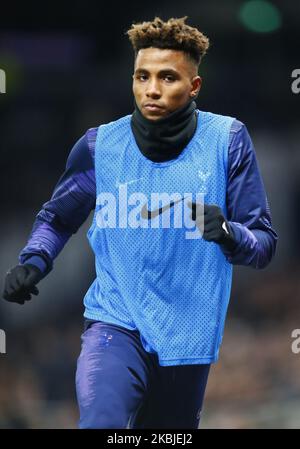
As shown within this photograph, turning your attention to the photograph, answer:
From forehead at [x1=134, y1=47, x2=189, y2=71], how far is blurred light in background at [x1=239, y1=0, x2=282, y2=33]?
12.6 ft

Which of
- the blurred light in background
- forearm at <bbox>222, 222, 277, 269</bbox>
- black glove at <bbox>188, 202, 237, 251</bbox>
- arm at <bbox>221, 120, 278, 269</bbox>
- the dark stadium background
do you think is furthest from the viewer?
the blurred light in background

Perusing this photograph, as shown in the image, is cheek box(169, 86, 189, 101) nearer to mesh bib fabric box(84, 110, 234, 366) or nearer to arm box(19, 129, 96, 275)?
mesh bib fabric box(84, 110, 234, 366)

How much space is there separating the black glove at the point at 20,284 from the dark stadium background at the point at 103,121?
11.6 feet

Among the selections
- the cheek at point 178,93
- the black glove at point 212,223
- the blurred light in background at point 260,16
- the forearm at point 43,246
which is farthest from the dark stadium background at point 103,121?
the black glove at point 212,223

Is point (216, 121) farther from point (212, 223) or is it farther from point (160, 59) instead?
point (212, 223)

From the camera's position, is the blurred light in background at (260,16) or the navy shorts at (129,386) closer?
the navy shorts at (129,386)

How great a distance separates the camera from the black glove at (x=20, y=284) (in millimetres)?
3471

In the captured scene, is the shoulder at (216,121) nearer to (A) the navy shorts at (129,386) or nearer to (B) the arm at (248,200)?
(B) the arm at (248,200)

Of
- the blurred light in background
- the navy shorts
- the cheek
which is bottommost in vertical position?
the navy shorts

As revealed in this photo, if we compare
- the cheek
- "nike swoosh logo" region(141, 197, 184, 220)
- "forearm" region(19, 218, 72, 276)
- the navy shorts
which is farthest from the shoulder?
the navy shorts

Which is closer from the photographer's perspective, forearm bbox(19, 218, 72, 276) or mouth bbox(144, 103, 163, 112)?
mouth bbox(144, 103, 163, 112)

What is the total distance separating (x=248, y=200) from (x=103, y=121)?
391cm

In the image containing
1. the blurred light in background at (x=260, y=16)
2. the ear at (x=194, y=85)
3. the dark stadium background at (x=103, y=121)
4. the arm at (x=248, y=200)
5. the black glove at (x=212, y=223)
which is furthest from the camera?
the blurred light in background at (x=260, y=16)

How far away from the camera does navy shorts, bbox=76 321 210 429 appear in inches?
128
